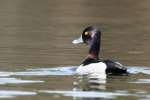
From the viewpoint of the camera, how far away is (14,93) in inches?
650

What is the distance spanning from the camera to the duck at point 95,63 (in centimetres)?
1955

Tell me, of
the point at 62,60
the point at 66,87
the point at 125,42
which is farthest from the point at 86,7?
the point at 66,87

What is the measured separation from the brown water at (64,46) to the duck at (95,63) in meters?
0.33

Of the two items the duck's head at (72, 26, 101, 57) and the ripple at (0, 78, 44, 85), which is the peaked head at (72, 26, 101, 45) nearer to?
the duck's head at (72, 26, 101, 57)

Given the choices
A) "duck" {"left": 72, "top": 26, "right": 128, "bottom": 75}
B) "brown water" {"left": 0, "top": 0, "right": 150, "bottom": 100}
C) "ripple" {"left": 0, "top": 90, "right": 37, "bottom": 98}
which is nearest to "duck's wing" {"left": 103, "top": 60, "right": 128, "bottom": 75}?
"duck" {"left": 72, "top": 26, "right": 128, "bottom": 75}

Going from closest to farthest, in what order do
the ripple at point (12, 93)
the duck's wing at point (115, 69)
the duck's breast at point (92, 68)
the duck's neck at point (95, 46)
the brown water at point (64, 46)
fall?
the ripple at point (12, 93), the brown water at point (64, 46), the duck's wing at point (115, 69), the duck's breast at point (92, 68), the duck's neck at point (95, 46)

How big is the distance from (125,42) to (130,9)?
45.4 feet

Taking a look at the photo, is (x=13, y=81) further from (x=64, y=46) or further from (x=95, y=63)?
(x=64, y=46)

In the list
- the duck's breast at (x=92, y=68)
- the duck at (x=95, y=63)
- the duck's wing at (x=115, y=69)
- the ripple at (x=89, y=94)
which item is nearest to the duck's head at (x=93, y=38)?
the duck at (x=95, y=63)

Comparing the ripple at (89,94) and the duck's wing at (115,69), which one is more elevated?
the duck's wing at (115,69)

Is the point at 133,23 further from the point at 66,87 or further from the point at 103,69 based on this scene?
the point at 66,87

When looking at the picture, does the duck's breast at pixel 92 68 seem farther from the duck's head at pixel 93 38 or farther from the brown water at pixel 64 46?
A: the duck's head at pixel 93 38

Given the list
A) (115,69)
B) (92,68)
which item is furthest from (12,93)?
(92,68)

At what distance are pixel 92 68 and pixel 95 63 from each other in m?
0.25
